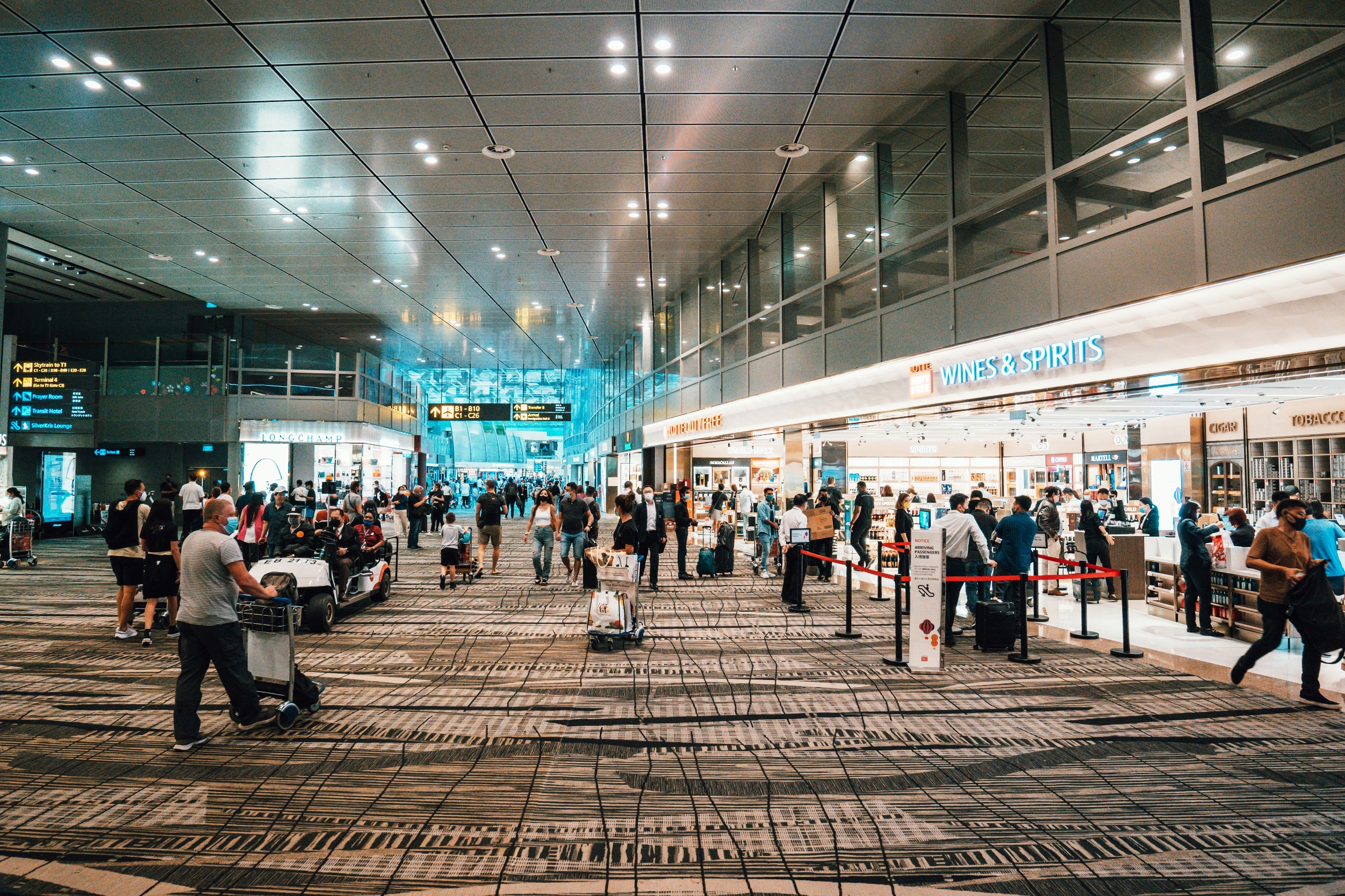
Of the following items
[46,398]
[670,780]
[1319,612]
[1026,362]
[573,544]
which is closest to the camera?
[670,780]

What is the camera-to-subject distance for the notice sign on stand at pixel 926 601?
691cm

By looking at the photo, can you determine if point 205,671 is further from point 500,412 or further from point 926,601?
point 500,412

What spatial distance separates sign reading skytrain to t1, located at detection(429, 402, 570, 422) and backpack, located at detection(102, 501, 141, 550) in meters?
22.2

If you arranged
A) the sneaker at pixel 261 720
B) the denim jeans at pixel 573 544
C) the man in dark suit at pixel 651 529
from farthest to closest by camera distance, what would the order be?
the man in dark suit at pixel 651 529
the denim jeans at pixel 573 544
the sneaker at pixel 261 720

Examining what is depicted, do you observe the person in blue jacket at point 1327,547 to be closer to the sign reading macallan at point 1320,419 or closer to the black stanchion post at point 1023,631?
the black stanchion post at point 1023,631

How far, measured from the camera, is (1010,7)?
7.68 m

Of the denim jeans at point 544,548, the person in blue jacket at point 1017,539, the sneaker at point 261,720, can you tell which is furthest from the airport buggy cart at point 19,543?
the person in blue jacket at point 1017,539

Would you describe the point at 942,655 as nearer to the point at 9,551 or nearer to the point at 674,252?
the point at 674,252

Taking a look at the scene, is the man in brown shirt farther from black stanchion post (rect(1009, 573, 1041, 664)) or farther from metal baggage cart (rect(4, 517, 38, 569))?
metal baggage cart (rect(4, 517, 38, 569))

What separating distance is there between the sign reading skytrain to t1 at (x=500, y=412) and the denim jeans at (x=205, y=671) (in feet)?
83.5

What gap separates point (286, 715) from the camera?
5.05 meters

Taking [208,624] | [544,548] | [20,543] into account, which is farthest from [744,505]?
[20,543]

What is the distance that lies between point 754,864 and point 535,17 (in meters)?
7.79

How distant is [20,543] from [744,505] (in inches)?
588
